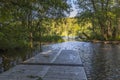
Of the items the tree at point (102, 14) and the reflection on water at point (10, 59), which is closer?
the reflection on water at point (10, 59)

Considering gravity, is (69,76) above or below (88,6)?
below

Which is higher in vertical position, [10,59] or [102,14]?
[102,14]

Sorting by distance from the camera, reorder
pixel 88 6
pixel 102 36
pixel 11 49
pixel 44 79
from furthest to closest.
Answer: pixel 88 6 → pixel 102 36 → pixel 11 49 → pixel 44 79

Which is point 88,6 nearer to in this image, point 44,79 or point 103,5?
point 103,5

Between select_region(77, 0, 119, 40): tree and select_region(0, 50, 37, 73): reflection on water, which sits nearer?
select_region(0, 50, 37, 73): reflection on water

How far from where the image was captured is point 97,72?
11836 millimetres

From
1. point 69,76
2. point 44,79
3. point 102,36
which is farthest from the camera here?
point 102,36

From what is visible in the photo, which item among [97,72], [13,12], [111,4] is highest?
[111,4]

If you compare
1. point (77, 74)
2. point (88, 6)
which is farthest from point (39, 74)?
point (88, 6)

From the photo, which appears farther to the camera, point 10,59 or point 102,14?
point 102,14

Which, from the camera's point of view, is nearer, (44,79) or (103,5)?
(44,79)

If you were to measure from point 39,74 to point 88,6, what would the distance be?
1687 inches

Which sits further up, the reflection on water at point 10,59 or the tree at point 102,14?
the tree at point 102,14

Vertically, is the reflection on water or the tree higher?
the tree
